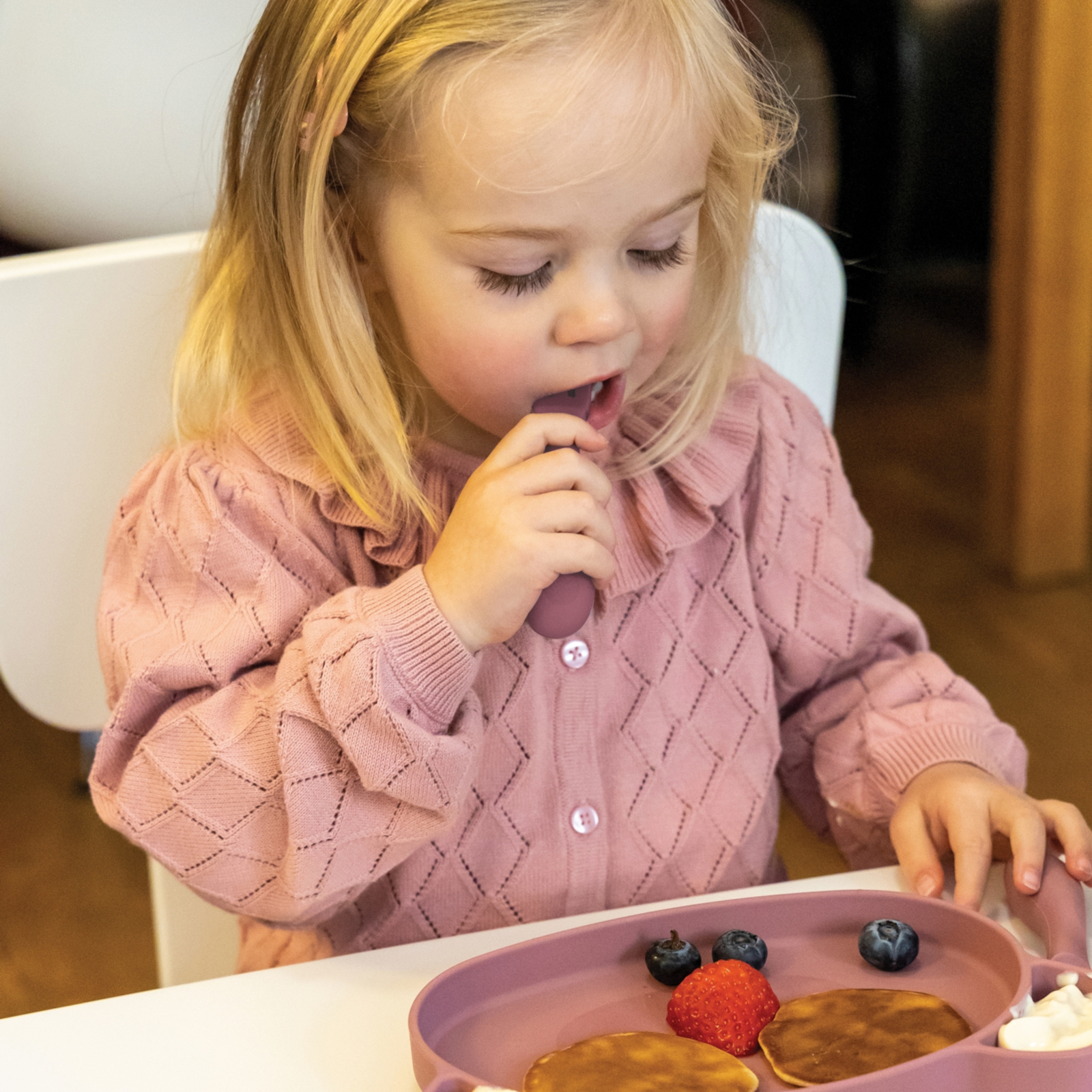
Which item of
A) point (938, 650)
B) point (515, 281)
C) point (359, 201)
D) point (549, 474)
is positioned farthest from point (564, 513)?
point (938, 650)

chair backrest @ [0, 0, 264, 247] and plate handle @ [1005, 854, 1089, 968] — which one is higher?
chair backrest @ [0, 0, 264, 247]

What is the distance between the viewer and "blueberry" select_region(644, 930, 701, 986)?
634mm

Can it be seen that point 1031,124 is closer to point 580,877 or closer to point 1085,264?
point 1085,264

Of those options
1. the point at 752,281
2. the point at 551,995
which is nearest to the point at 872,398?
the point at 752,281

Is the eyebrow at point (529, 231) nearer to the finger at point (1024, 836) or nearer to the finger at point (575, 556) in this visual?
the finger at point (575, 556)

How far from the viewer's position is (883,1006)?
0.60 meters

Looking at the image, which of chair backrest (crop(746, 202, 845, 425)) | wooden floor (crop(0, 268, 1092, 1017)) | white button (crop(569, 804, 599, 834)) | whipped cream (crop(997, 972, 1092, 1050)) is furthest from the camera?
wooden floor (crop(0, 268, 1092, 1017))

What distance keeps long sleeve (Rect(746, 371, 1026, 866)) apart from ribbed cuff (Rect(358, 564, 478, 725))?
0.29m

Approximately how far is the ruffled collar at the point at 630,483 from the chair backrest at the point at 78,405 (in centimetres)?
12

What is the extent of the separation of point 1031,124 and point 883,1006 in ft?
6.25

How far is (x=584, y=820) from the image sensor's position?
0.86 m

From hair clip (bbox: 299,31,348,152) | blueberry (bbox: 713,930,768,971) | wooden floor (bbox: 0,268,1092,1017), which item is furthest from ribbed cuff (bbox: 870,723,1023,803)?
wooden floor (bbox: 0,268,1092,1017)

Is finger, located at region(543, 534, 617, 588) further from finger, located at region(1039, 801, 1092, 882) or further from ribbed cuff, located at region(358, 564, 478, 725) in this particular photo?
finger, located at region(1039, 801, 1092, 882)

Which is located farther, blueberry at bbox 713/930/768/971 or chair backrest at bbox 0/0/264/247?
chair backrest at bbox 0/0/264/247
